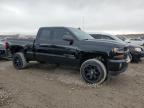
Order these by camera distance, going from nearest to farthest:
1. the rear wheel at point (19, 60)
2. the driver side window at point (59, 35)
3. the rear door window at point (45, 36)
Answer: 1. the driver side window at point (59, 35)
2. the rear door window at point (45, 36)
3. the rear wheel at point (19, 60)

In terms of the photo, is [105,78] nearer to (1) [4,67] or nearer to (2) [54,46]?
(2) [54,46]

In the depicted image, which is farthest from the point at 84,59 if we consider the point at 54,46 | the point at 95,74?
the point at 54,46

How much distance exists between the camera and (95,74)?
6824mm

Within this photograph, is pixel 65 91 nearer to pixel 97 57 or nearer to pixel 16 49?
pixel 97 57

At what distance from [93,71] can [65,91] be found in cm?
128

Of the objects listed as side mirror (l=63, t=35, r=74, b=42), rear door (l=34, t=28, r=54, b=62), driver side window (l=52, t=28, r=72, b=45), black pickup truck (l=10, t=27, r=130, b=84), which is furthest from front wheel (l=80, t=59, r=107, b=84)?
rear door (l=34, t=28, r=54, b=62)

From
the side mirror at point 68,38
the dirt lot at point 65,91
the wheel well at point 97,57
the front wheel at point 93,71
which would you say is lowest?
the dirt lot at point 65,91

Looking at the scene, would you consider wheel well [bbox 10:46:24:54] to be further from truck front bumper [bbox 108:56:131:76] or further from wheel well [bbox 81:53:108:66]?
truck front bumper [bbox 108:56:131:76]

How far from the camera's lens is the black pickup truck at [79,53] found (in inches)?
263

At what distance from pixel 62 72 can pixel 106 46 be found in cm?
234

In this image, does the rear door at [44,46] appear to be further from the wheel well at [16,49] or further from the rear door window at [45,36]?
the wheel well at [16,49]

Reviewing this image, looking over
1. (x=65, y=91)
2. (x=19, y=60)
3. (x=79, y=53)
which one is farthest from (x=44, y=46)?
(x=65, y=91)

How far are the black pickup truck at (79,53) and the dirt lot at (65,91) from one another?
0.47m

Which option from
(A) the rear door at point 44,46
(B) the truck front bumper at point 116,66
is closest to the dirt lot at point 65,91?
(B) the truck front bumper at point 116,66
